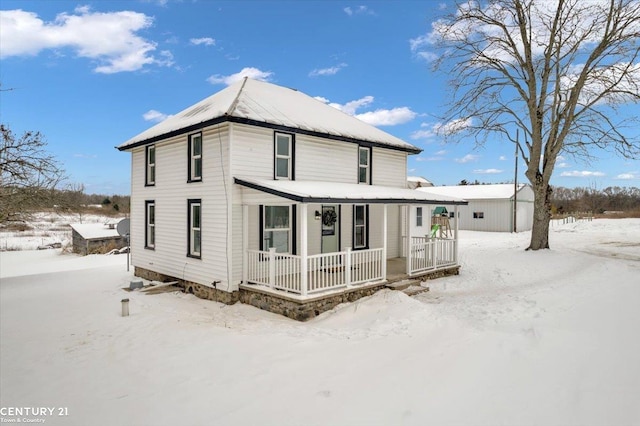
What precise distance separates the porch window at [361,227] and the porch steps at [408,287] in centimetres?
253

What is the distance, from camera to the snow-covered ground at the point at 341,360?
4.71 metres

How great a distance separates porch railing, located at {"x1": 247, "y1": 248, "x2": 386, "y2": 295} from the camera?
924cm

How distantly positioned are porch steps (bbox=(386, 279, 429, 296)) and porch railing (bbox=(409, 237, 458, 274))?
567 mm

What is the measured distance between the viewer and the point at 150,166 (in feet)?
43.6

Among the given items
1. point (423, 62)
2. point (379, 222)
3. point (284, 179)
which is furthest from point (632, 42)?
point (284, 179)

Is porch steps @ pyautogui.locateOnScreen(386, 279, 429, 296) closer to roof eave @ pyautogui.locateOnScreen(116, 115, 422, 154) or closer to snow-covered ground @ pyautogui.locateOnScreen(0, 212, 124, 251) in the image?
roof eave @ pyautogui.locateOnScreen(116, 115, 422, 154)

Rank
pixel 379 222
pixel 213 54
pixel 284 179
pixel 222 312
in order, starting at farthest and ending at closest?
pixel 213 54
pixel 379 222
pixel 284 179
pixel 222 312

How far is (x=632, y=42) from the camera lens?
631 inches

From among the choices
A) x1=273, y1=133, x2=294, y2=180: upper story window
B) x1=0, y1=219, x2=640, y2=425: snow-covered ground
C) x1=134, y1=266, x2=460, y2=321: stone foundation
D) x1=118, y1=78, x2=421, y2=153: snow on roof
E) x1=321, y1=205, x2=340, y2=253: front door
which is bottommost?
x1=0, y1=219, x2=640, y2=425: snow-covered ground

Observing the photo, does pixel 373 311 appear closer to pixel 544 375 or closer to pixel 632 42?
pixel 544 375

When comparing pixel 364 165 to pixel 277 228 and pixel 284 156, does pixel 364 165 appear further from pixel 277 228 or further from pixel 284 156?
pixel 277 228

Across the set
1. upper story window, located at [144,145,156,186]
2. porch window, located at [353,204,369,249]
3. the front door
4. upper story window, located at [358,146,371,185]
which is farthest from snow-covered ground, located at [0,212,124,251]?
upper story window, located at [358,146,371,185]

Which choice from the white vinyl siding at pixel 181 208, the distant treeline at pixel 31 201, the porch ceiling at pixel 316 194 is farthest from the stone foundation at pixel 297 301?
the distant treeline at pixel 31 201

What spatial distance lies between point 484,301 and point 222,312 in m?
6.53
